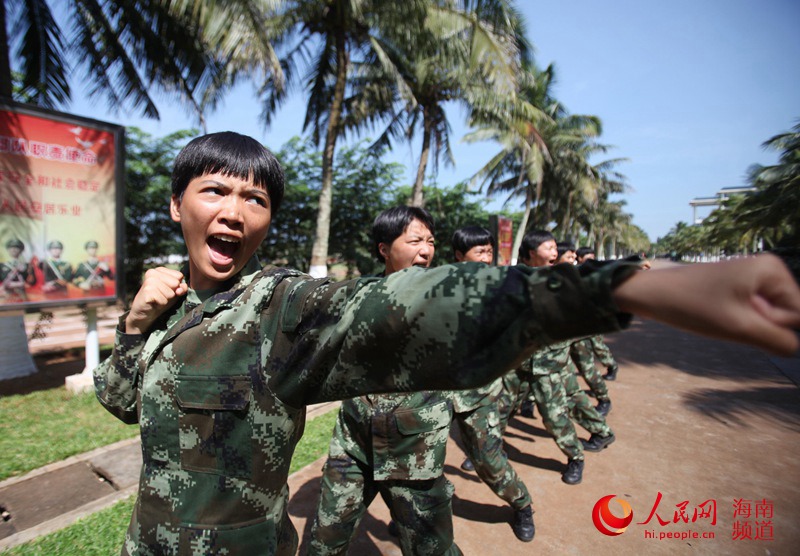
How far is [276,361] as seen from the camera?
0.96 m

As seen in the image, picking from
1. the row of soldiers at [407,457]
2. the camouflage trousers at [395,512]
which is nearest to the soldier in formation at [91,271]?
the row of soldiers at [407,457]

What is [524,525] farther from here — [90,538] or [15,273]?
[15,273]

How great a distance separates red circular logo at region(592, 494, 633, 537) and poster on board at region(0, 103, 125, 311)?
19.5 feet

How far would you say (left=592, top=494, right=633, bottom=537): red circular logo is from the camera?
8.55 feet

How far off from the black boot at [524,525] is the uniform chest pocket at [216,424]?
2111 mm

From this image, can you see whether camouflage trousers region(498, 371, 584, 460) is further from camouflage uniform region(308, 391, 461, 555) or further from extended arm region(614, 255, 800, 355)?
extended arm region(614, 255, 800, 355)

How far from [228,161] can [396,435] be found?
1286 mm

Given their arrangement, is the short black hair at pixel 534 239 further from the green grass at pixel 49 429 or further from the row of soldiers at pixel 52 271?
the row of soldiers at pixel 52 271

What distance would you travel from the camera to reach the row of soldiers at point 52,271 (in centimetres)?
472

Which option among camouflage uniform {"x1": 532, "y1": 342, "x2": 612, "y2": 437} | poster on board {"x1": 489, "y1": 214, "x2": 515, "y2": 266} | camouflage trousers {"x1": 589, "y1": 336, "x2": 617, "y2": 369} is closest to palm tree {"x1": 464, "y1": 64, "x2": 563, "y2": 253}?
poster on board {"x1": 489, "y1": 214, "x2": 515, "y2": 266}

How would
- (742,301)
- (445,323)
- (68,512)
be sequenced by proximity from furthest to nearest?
(68,512) → (445,323) → (742,301)

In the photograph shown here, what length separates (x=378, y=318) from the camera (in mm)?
723

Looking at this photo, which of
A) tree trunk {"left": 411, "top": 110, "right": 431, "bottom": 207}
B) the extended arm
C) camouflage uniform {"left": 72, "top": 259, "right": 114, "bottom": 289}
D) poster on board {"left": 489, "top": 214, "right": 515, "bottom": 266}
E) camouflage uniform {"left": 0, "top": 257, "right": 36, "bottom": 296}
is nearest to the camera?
the extended arm

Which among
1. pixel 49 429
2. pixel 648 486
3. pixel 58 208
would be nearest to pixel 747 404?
pixel 648 486
